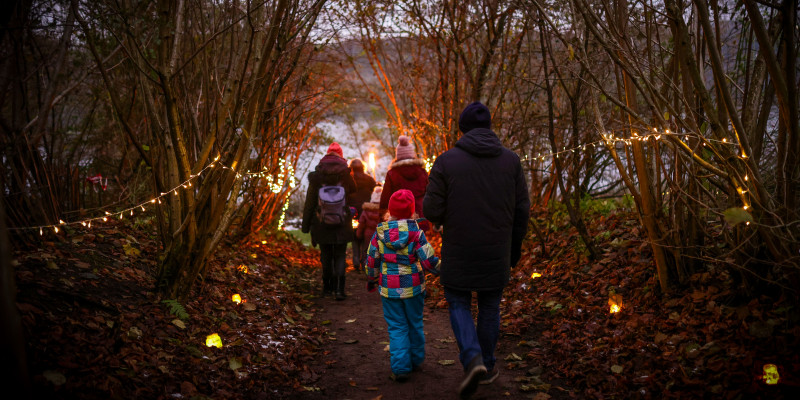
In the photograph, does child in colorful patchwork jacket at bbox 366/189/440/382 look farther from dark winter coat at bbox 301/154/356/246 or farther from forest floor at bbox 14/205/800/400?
dark winter coat at bbox 301/154/356/246

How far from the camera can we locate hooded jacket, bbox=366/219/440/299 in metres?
4.19

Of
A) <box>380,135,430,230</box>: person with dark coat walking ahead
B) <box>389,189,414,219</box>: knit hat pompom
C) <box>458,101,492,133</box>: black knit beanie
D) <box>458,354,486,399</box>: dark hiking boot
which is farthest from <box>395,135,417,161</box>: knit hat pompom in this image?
<box>458,354,486,399</box>: dark hiking boot

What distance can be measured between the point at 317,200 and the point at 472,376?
169 inches

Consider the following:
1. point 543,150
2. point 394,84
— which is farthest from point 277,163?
point 543,150

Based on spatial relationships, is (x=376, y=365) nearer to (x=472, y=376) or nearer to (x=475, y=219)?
(x=472, y=376)

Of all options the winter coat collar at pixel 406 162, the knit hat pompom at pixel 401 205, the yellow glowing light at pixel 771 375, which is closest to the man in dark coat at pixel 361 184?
the winter coat collar at pixel 406 162

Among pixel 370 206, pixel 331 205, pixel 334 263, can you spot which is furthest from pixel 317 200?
pixel 370 206

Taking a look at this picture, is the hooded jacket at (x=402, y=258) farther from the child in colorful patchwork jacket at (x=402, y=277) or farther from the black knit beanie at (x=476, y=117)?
the black knit beanie at (x=476, y=117)

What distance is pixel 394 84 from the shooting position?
40.0ft

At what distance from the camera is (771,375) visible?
3139 mm

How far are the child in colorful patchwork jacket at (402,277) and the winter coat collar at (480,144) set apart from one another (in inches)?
26.6

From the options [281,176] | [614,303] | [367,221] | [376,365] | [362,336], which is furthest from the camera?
[281,176]

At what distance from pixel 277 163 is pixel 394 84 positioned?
359 cm

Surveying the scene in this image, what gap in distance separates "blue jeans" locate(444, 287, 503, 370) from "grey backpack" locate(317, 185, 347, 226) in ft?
10.8
